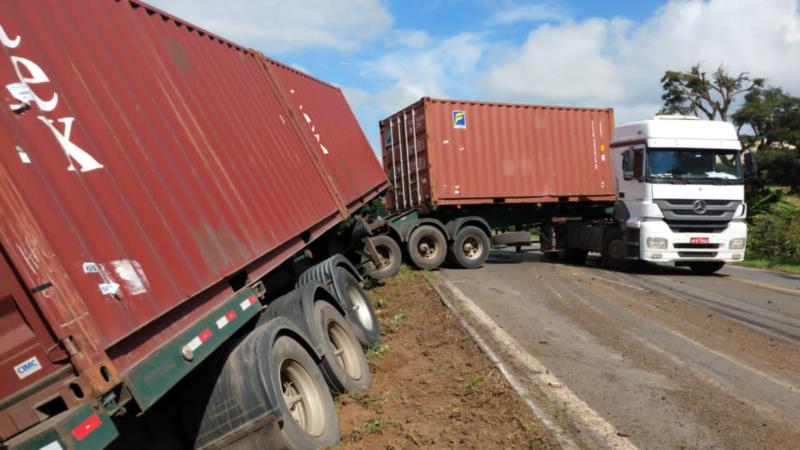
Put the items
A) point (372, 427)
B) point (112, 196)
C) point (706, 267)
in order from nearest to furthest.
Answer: point (112, 196)
point (372, 427)
point (706, 267)

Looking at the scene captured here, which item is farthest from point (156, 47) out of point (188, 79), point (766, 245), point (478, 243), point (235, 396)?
point (766, 245)

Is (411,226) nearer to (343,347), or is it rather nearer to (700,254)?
(700,254)

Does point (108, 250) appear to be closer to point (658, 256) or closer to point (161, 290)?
point (161, 290)

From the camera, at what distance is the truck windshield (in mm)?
13164

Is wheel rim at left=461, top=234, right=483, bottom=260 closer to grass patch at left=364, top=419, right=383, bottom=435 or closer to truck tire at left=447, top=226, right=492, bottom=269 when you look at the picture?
truck tire at left=447, top=226, right=492, bottom=269

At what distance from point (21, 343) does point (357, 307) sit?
16.7ft

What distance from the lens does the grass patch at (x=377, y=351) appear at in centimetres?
682

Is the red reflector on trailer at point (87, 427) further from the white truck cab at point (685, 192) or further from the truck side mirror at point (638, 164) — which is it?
the truck side mirror at point (638, 164)

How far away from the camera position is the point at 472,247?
15094 mm

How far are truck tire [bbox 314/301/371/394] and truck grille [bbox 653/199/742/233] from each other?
928 centimetres

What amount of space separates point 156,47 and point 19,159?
2411 millimetres

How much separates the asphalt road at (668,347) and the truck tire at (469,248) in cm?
161

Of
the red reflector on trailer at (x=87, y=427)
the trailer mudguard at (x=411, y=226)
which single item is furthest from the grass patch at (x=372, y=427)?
the trailer mudguard at (x=411, y=226)

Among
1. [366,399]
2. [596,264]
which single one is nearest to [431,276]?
[596,264]
